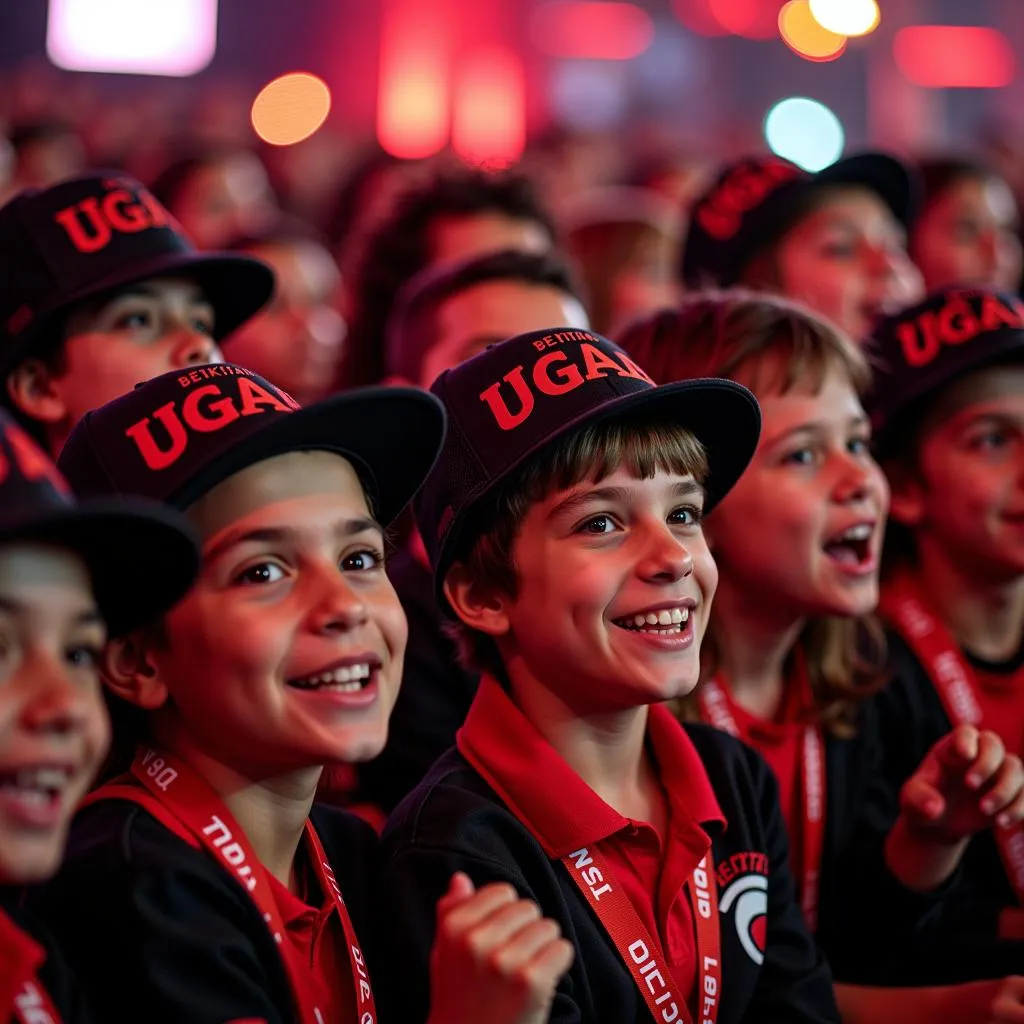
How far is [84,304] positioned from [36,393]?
20 centimetres

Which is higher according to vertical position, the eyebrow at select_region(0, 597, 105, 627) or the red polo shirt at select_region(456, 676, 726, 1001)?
the eyebrow at select_region(0, 597, 105, 627)

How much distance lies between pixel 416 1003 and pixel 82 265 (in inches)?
61.4

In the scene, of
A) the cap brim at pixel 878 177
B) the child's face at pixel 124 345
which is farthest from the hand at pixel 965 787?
the cap brim at pixel 878 177

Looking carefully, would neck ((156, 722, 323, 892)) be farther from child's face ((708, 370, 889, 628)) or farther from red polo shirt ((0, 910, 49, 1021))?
child's face ((708, 370, 889, 628))

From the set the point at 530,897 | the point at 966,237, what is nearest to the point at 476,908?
the point at 530,897

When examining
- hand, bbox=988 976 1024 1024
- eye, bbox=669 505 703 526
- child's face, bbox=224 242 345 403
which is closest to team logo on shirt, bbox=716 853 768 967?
hand, bbox=988 976 1024 1024

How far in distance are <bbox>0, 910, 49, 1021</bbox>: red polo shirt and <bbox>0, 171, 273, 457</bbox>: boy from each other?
138cm

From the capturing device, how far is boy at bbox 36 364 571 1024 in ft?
5.71

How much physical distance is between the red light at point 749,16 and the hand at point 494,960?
16619 millimetres

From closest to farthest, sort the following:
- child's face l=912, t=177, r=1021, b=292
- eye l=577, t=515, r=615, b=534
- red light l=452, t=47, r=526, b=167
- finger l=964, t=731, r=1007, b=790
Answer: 1. eye l=577, t=515, r=615, b=534
2. finger l=964, t=731, r=1007, b=790
3. child's face l=912, t=177, r=1021, b=292
4. red light l=452, t=47, r=526, b=167

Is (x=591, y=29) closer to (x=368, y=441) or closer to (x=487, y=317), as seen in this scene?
(x=487, y=317)

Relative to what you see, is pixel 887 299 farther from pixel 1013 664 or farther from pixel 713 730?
pixel 713 730

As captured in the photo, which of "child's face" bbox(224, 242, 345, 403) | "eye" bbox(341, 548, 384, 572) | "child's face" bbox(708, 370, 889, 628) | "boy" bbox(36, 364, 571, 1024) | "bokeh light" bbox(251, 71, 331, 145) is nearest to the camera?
"boy" bbox(36, 364, 571, 1024)

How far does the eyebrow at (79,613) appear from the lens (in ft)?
5.07
